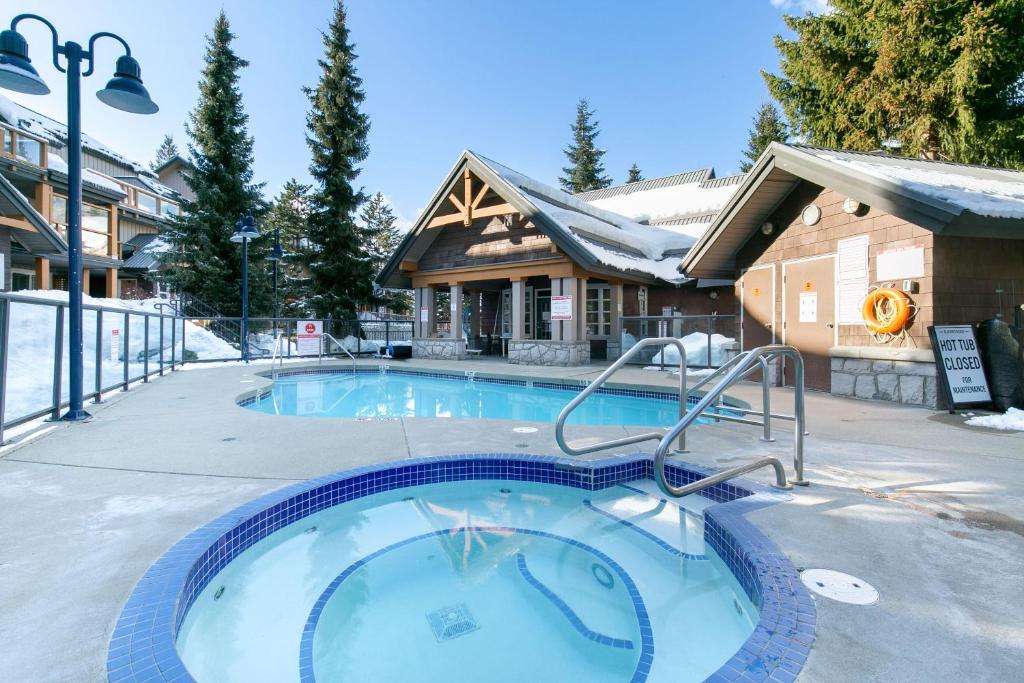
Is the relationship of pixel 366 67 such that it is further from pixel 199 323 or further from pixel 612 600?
pixel 612 600

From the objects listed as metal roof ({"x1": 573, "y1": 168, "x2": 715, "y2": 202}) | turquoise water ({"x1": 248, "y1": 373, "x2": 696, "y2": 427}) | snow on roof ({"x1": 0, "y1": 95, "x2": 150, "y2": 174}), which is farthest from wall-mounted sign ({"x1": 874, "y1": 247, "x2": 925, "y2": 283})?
snow on roof ({"x1": 0, "y1": 95, "x2": 150, "y2": 174})

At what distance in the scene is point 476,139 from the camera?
27.2 m

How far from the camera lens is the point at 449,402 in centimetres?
964

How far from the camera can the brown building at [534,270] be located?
13.2 meters

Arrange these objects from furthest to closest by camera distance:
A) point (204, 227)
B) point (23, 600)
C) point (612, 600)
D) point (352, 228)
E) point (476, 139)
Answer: point (476, 139)
point (352, 228)
point (204, 227)
point (612, 600)
point (23, 600)

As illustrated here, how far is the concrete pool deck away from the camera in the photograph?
1773mm

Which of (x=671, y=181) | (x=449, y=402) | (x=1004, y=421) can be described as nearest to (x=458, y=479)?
(x=449, y=402)

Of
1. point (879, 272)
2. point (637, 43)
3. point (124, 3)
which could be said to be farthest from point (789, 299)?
point (637, 43)

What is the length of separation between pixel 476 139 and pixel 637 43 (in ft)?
34.2

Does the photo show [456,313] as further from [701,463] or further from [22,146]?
[22,146]

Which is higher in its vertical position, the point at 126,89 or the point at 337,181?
the point at 337,181

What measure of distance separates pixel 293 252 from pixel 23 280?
9.23 m

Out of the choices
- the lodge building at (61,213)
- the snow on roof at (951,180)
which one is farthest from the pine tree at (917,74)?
the lodge building at (61,213)

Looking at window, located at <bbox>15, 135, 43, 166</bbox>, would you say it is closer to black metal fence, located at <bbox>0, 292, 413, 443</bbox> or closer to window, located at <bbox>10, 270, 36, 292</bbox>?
window, located at <bbox>10, 270, 36, 292</bbox>
